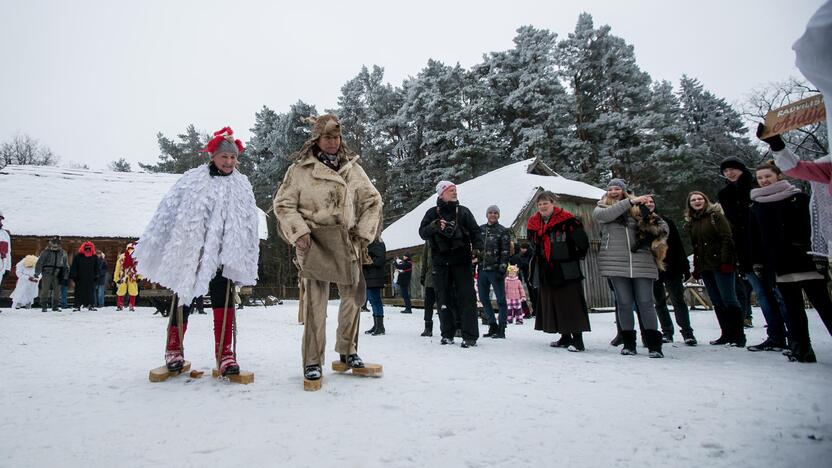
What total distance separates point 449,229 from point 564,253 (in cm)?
139

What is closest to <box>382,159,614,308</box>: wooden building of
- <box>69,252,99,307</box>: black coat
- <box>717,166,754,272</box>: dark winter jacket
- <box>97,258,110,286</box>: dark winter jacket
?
<box>717,166,754,272</box>: dark winter jacket

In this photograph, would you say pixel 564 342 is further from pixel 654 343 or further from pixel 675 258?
pixel 675 258

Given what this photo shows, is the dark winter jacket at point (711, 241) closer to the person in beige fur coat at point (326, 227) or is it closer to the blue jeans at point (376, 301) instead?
the person in beige fur coat at point (326, 227)

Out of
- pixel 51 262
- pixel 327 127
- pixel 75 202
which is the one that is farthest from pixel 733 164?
pixel 75 202

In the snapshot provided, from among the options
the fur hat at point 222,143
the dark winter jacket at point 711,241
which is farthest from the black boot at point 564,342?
the fur hat at point 222,143

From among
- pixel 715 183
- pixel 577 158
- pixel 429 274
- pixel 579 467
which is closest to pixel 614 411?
pixel 579 467

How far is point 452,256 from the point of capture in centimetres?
571

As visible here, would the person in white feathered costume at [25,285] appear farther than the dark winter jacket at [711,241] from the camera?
Yes

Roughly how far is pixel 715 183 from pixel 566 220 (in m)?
28.2

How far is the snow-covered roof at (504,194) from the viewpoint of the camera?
1597cm

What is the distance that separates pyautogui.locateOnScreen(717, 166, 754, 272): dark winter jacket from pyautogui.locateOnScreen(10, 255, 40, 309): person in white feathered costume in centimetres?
1629

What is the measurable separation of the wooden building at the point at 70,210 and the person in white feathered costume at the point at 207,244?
58.3 ft

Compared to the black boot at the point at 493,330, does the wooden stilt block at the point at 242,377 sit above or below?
above

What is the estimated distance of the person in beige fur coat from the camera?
3.40m
